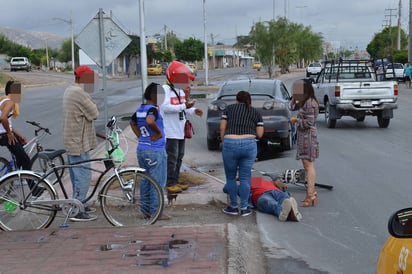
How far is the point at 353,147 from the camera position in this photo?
530 inches

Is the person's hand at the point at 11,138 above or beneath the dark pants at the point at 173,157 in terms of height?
above

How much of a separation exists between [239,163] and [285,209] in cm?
82

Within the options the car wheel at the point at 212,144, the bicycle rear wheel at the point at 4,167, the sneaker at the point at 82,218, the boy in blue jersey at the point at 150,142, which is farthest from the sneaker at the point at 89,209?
the car wheel at the point at 212,144

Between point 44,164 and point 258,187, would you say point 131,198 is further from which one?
point 44,164

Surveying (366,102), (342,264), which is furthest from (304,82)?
(366,102)

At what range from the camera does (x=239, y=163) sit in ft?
24.5

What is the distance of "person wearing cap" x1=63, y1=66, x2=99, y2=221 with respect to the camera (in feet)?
23.6

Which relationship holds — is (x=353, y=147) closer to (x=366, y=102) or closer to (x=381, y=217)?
(x=366, y=102)

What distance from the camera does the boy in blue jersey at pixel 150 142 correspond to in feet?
23.0

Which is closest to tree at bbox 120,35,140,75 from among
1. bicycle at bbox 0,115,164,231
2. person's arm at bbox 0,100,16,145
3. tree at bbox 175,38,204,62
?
tree at bbox 175,38,204,62

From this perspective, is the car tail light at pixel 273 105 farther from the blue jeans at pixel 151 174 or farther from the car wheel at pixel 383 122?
the car wheel at pixel 383 122

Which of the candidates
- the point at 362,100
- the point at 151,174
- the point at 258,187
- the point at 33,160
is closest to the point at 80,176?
the point at 151,174

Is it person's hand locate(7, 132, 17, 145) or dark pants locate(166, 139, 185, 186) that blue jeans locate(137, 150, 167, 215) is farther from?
person's hand locate(7, 132, 17, 145)

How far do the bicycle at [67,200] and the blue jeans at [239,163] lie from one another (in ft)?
3.37
